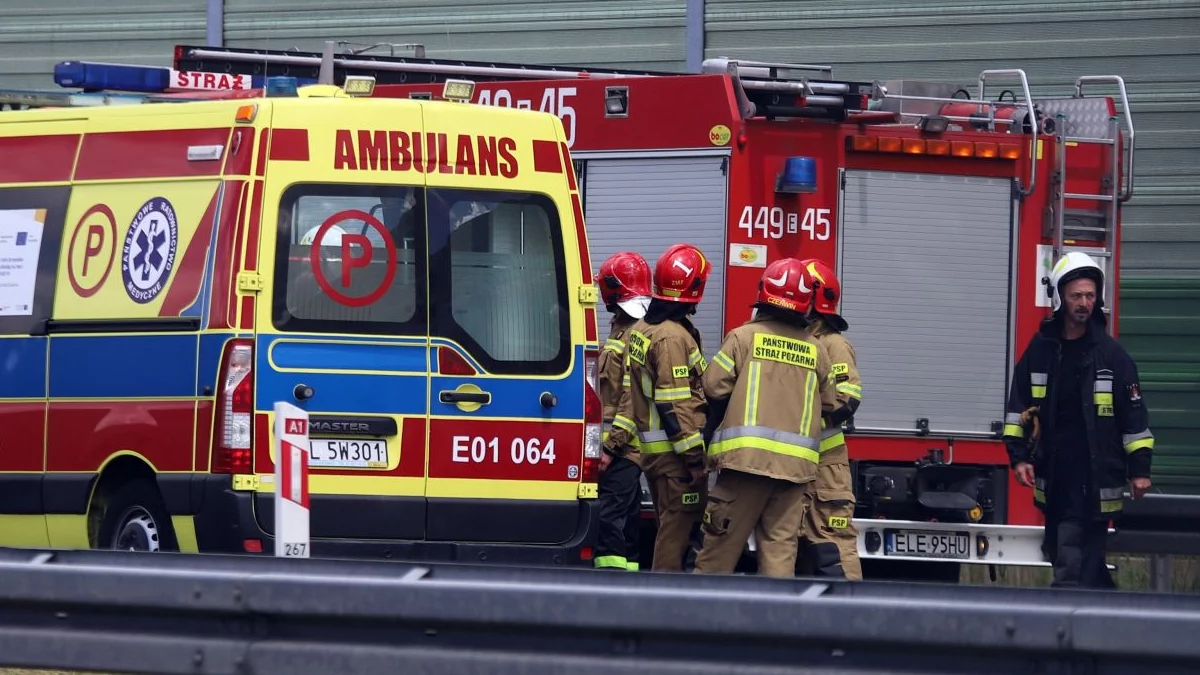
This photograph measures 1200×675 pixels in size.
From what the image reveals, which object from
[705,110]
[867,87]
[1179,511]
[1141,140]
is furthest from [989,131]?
[1141,140]

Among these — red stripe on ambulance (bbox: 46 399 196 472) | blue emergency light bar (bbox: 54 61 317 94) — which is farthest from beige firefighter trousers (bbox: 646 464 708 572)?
blue emergency light bar (bbox: 54 61 317 94)

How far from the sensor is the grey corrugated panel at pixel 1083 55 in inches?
562

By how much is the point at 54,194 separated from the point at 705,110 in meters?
3.33

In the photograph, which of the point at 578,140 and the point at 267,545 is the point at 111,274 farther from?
the point at 578,140

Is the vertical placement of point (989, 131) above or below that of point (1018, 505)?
above

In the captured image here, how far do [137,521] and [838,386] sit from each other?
3.05 m

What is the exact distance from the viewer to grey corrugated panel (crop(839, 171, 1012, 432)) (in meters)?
10.1

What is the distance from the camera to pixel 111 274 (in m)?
8.11

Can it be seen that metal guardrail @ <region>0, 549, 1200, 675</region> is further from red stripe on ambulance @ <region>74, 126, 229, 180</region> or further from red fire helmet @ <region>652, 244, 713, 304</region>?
red fire helmet @ <region>652, 244, 713, 304</region>

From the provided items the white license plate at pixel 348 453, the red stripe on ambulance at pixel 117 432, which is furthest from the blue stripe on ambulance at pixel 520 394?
the red stripe on ambulance at pixel 117 432

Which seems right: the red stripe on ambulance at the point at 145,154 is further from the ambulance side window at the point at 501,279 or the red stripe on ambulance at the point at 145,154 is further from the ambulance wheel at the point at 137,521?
the ambulance wheel at the point at 137,521

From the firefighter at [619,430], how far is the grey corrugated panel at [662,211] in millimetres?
202

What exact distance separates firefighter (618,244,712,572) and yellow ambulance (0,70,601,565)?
2.39 ft

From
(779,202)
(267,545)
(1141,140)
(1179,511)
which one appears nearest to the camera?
(267,545)
